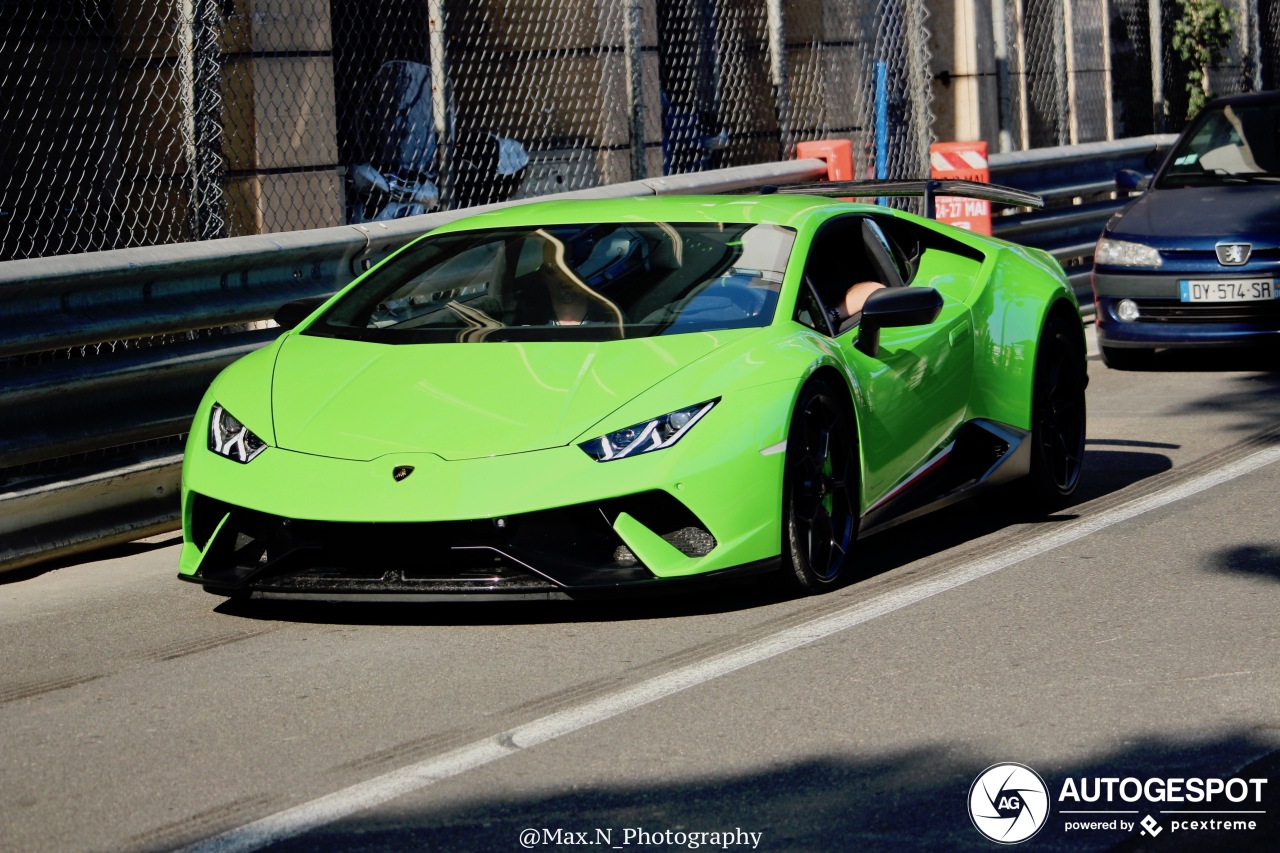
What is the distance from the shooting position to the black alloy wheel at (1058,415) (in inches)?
297

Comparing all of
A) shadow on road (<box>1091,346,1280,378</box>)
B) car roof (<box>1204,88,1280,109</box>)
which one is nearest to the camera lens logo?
shadow on road (<box>1091,346,1280,378</box>)

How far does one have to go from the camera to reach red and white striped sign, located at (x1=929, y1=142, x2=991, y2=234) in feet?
44.6

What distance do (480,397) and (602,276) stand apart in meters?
0.90

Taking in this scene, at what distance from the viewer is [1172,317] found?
11.6 meters

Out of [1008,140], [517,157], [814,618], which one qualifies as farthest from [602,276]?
[1008,140]

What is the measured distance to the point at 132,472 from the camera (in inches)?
291

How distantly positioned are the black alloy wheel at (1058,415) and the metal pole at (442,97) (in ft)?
13.3

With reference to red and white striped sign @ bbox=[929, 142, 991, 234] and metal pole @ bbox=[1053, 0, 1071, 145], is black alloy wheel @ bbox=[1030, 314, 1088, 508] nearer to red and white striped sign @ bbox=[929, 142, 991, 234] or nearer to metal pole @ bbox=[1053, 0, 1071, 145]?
red and white striped sign @ bbox=[929, 142, 991, 234]

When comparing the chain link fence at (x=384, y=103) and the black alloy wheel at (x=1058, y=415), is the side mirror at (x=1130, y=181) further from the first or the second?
the black alloy wheel at (x=1058, y=415)

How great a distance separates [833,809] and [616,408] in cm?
194

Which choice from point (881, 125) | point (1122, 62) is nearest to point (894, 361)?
point (881, 125)

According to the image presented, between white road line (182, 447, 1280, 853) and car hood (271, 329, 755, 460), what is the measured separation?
31.5 inches

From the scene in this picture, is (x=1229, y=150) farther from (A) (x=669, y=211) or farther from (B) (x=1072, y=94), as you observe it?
(A) (x=669, y=211)

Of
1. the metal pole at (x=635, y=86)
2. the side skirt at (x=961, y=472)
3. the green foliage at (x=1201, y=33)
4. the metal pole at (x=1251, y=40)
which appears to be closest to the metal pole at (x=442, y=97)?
the metal pole at (x=635, y=86)
